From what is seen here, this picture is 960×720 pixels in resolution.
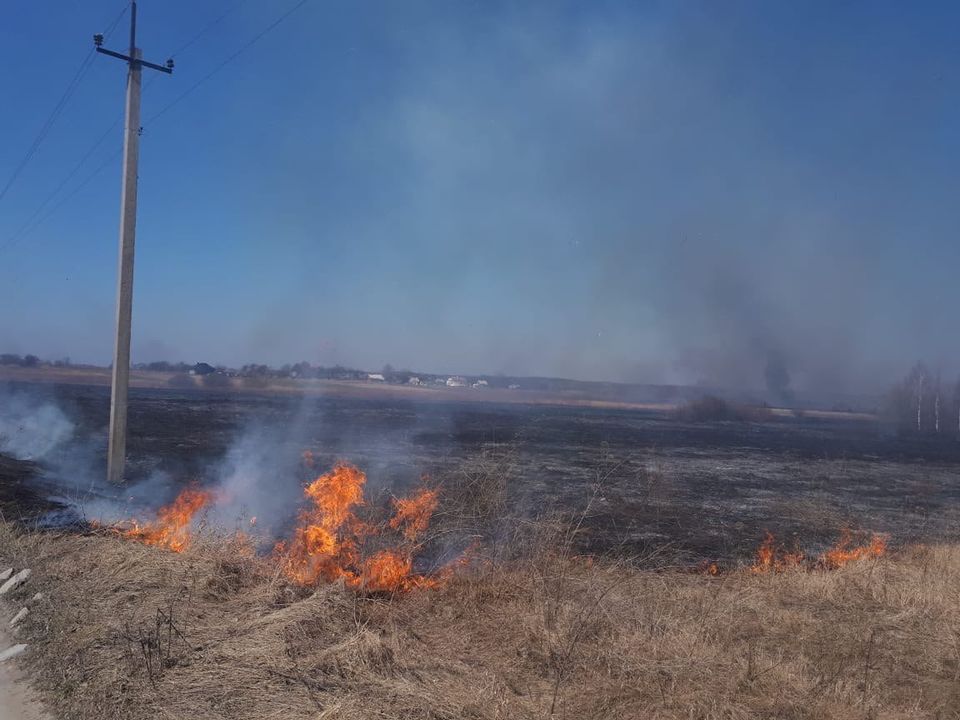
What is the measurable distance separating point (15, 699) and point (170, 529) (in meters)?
4.37

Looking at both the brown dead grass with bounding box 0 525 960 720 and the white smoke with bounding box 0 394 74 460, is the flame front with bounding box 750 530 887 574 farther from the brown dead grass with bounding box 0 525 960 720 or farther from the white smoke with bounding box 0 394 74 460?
the white smoke with bounding box 0 394 74 460

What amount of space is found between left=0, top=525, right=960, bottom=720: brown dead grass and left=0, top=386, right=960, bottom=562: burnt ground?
1.89m

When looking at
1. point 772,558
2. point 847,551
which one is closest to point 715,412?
point 847,551

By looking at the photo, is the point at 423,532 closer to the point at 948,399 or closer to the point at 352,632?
the point at 352,632

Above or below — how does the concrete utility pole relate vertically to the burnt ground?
above

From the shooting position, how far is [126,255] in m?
11.3

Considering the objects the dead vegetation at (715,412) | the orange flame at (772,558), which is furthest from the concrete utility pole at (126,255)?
the dead vegetation at (715,412)

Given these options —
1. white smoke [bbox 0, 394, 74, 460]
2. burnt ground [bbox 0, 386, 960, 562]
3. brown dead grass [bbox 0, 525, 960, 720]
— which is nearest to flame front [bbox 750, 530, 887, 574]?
burnt ground [bbox 0, 386, 960, 562]

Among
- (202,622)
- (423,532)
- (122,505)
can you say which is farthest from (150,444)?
(202,622)

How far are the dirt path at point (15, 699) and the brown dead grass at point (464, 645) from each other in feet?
0.29

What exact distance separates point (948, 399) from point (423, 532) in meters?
84.7

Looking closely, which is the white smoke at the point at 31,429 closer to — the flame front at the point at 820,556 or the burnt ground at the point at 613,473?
the burnt ground at the point at 613,473

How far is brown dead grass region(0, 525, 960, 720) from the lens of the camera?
157 inches

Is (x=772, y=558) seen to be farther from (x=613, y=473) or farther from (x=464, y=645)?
(x=613, y=473)
